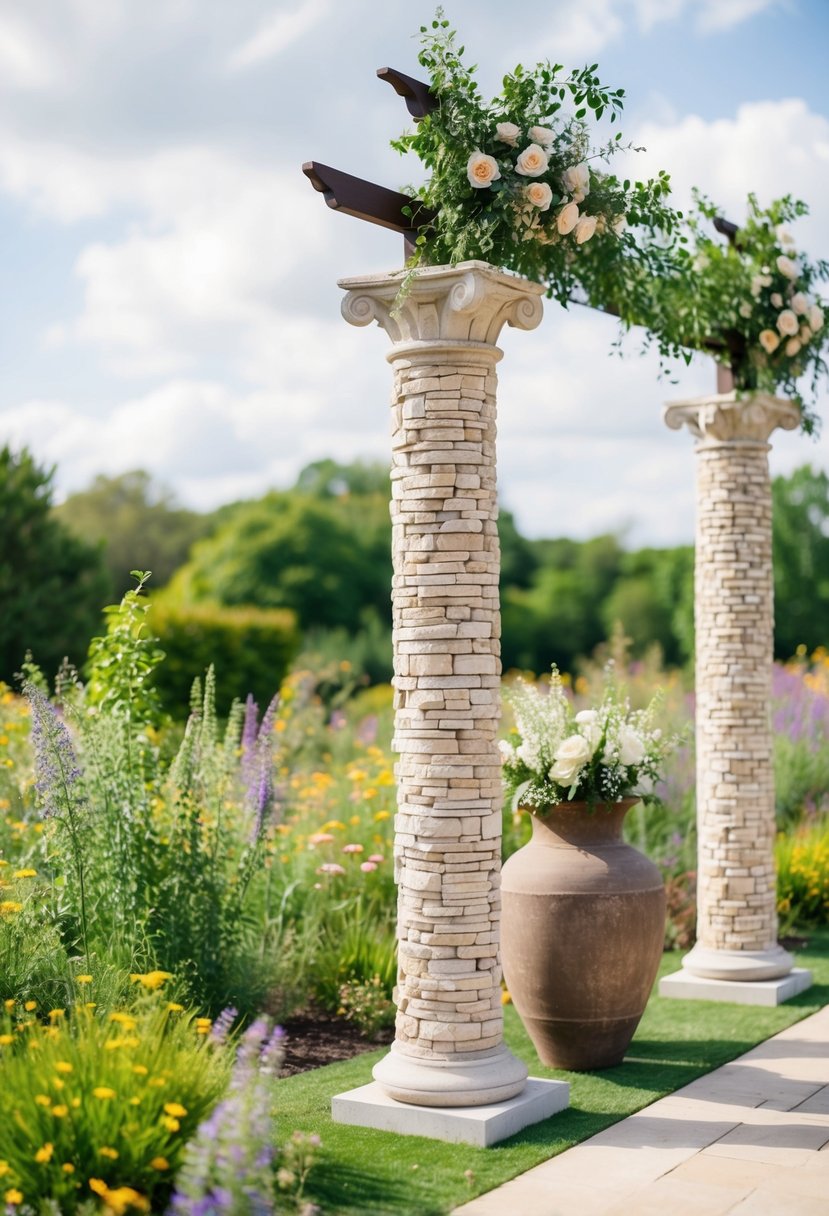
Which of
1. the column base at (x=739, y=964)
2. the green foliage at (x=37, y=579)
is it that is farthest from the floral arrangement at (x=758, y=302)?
the green foliage at (x=37, y=579)

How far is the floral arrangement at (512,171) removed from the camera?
5023mm

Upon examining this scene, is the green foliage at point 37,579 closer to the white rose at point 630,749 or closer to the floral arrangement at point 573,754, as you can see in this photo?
the floral arrangement at point 573,754

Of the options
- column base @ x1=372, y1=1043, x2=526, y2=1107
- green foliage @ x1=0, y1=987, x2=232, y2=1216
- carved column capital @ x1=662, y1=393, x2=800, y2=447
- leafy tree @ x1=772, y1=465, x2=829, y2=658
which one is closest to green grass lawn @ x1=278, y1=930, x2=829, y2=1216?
column base @ x1=372, y1=1043, x2=526, y2=1107

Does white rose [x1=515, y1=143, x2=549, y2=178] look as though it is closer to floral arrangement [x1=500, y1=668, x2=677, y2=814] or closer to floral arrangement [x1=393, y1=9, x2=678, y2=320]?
floral arrangement [x1=393, y1=9, x2=678, y2=320]

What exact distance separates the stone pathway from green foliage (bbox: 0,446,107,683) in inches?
378

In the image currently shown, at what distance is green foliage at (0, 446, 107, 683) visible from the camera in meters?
13.7

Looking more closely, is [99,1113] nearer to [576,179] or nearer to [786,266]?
[576,179]

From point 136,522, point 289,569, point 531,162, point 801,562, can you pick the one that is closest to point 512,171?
point 531,162

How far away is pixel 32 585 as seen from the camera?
45.8 feet

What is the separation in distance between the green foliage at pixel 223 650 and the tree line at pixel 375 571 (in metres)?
7.91

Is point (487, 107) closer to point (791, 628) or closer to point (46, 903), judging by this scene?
point (46, 903)

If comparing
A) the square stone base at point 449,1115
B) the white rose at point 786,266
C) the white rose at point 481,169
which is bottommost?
the square stone base at point 449,1115

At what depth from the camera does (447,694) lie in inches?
199

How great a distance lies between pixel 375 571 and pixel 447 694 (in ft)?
88.1
